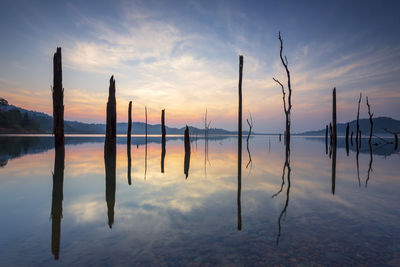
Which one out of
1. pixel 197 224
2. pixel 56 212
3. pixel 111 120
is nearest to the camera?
pixel 197 224

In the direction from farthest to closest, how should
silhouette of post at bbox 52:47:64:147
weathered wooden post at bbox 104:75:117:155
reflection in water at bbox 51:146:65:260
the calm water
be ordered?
weathered wooden post at bbox 104:75:117:155 < silhouette of post at bbox 52:47:64:147 < reflection in water at bbox 51:146:65:260 < the calm water

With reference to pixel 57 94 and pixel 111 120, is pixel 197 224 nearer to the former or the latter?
pixel 57 94

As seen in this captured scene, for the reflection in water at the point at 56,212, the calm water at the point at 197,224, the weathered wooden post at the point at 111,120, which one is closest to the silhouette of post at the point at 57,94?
the weathered wooden post at the point at 111,120

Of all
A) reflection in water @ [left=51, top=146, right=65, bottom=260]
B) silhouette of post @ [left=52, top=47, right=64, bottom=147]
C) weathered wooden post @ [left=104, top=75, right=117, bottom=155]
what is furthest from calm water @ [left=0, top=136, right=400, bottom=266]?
weathered wooden post @ [left=104, top=75, right=117, bottom=155]

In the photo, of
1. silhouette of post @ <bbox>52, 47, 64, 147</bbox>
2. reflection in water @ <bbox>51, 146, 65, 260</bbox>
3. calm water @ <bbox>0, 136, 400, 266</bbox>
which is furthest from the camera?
silhouette of post @ <bbox>52, 47, 64, 147</bbox>

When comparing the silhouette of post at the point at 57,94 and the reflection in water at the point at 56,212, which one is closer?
the reflection in water at the point at 56,212

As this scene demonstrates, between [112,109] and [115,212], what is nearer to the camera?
[115,212]

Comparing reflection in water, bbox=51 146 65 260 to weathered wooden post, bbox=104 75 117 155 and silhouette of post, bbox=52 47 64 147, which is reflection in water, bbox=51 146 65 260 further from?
weathered wooden post, bbox=104 75 117 155

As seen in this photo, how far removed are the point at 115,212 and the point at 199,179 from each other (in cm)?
396

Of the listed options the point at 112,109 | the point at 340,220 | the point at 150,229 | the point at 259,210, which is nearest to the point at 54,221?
the point at 150,229

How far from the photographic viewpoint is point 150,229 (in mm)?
3451

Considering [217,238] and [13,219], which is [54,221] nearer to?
[13,219]

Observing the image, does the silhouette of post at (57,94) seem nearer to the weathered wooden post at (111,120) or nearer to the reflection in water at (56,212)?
the weathered wooden post at (111,120)

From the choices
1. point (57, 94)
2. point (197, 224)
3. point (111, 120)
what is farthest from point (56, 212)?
point (111, 120)
